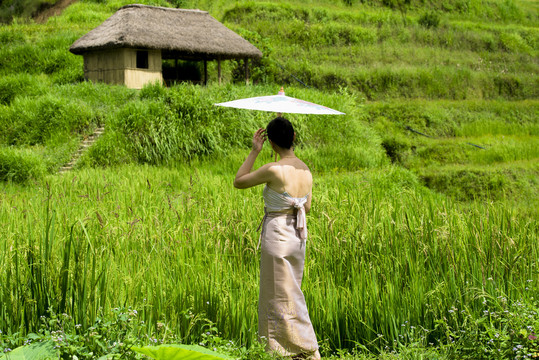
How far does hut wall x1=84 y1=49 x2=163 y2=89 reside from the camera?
16797 mm

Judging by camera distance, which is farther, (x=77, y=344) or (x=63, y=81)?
(x=63, y=81)

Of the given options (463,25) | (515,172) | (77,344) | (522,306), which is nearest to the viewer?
(77,344)

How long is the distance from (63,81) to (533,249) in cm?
1742

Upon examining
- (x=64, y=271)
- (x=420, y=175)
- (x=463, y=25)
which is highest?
(x=463, y=25)

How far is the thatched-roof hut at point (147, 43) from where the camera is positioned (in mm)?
16703

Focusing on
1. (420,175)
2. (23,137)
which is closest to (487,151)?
(420,175)

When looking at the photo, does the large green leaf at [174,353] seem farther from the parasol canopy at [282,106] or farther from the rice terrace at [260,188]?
the parasol canopy at [282,106]

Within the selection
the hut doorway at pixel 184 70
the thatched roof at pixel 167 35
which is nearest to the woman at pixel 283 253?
the thatched roof at pixel 167 35

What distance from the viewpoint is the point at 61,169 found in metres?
11.2

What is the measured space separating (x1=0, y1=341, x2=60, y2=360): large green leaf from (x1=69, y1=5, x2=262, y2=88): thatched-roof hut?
14683 mm

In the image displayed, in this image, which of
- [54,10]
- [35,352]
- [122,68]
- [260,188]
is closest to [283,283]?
[35,352]

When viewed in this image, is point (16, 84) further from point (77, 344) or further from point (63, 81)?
point (77, 344)

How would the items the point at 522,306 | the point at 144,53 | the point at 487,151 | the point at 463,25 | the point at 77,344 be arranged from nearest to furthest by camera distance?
the point at 77,344 < the point at 522,306 < the point at 487,151 < the point at 144,53 < the point at 463,25

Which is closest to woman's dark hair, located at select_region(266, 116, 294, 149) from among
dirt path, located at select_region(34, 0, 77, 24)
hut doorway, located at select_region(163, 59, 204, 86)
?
hut doorway, located at select_region(163, 59, 204, 86)
